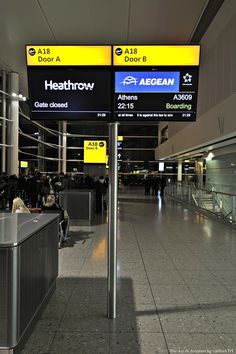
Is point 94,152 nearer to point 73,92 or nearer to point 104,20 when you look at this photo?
point 104,20

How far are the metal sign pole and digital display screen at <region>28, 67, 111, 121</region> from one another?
0.31m

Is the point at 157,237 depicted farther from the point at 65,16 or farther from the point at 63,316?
the point at 65,16

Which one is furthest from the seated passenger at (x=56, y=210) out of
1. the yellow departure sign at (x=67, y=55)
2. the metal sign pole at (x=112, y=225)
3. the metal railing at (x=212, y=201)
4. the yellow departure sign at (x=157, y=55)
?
the metal railing at (x=212, y=201)

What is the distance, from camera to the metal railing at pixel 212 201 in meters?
12.2

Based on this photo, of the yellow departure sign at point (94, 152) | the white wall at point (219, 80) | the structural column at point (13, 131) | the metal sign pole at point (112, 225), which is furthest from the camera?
the yellow departure sign at point (94, 152)

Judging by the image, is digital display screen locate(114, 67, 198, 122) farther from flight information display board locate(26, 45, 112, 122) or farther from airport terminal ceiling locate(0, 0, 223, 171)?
airport terminal ceiling locate(0, 0, 223, 171)

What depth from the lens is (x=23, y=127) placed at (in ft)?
85.8

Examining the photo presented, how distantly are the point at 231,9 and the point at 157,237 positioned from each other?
8.55 meters

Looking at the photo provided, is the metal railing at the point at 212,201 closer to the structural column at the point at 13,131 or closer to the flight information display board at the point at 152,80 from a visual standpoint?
the flight information display board at the point at 152,80

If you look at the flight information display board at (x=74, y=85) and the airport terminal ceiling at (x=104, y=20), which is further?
the airport terminal ceiling at (x=104, y=20)

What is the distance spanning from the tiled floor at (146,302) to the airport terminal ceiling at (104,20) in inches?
289

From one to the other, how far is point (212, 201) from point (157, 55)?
11442 mm

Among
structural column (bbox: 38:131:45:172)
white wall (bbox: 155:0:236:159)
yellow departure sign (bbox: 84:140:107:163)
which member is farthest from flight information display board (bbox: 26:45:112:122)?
structural column (bbox: 38:131:45:172)

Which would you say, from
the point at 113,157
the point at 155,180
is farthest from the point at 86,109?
the point at 155,180
